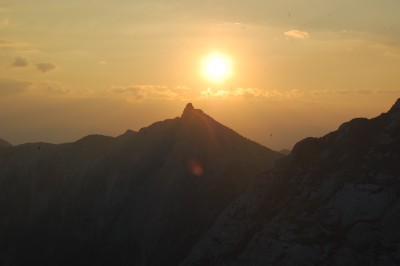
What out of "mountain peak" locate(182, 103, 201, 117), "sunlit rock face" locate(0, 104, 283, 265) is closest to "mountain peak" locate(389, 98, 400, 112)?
"sunlit rock face" locate(0, 104, 283, 265)

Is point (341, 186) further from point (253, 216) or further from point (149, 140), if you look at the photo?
point (149, 140)

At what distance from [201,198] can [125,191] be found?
18.9 metres

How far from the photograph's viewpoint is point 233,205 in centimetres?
8150

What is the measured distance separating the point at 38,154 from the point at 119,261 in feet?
145

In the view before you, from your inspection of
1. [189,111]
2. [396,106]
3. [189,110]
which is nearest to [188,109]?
[189,110]

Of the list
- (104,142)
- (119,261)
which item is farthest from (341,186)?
(104,142)

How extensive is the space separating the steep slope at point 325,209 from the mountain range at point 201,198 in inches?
6.2

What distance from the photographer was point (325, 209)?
231ft

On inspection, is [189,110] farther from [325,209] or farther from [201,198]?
[325,209]

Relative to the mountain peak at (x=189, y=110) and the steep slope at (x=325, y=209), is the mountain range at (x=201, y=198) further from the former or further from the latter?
the mountain peak at (x=189, y=110)

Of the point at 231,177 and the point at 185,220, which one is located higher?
the point at 231,177

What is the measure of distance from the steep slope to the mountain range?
0.16 meters

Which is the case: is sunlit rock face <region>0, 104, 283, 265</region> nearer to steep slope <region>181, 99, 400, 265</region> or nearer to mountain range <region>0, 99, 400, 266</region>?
mountain range <region>0, 99, 400, 266</region>

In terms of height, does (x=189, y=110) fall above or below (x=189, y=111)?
above
